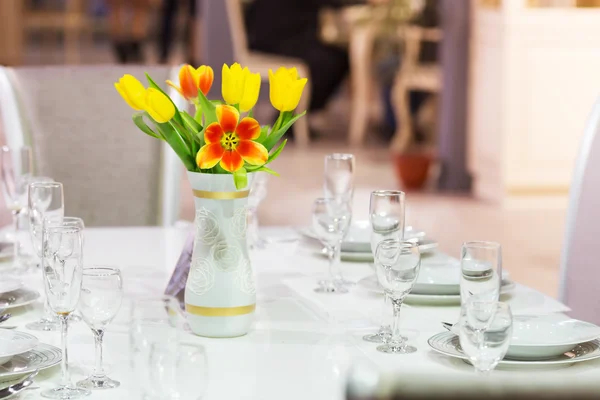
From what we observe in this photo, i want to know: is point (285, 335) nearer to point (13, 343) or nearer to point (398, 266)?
point (398, 266)

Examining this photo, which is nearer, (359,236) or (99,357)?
(99,357)

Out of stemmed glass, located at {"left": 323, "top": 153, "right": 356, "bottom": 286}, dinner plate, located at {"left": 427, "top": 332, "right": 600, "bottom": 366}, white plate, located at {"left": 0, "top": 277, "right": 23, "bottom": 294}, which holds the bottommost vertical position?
dinner plate, located at {"left": 427, "top": 332, "right": 600, "bottom": 366}

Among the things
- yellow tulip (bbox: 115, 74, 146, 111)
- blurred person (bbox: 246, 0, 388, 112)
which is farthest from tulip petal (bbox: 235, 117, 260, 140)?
blurred person (bbox: 246, 0, 388, 112)

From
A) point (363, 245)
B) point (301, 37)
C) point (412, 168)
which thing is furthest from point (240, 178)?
point (301, 37)

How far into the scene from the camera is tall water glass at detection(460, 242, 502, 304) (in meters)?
0.96

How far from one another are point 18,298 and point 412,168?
429cm

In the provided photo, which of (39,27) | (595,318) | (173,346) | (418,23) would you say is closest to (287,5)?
(418,23)

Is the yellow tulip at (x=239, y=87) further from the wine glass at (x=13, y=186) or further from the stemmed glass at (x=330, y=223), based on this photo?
the wine glass at (x=13, y=186)

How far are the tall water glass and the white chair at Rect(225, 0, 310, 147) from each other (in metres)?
4.73

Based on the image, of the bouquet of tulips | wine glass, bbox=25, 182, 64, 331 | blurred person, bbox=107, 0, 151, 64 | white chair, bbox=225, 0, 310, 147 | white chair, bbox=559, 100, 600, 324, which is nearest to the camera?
the bouquet of tulips

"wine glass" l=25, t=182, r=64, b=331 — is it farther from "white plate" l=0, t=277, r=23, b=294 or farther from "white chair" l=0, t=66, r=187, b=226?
"white chair" l=0, t=66, r=187, b=226

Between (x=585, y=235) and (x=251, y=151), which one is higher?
(x=251, y=151)

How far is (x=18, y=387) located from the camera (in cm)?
89

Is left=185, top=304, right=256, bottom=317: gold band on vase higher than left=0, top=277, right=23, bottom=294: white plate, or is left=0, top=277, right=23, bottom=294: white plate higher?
left=185, top=304, right=256, bottom=317: gold band on vase
